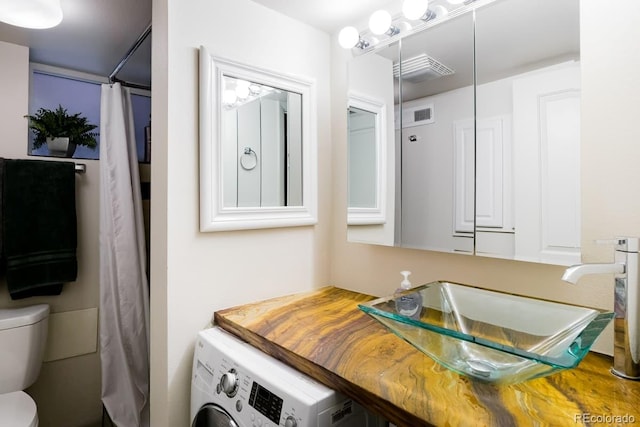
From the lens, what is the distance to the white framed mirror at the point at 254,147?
1350mm

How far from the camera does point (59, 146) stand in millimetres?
2027

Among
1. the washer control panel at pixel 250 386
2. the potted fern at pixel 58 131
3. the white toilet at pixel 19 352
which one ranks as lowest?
the white toilet at pixel 19 352

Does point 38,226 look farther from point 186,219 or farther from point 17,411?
point 186,219

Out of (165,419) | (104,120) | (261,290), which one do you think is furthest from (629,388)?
(104,120)

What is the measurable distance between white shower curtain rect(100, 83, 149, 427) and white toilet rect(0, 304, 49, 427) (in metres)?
0.31

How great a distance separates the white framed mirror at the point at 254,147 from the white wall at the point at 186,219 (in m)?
0.05

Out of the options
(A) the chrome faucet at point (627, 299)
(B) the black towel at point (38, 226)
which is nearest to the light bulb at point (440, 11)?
(A) the chrome faucet at point (627, 299)

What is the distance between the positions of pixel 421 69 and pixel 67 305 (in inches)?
92.9

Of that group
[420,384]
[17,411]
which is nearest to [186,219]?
[420,384]

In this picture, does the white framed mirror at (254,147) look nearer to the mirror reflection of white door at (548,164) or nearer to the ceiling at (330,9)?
the ceiling at (330,9)

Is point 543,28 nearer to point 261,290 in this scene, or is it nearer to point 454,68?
point 454,68

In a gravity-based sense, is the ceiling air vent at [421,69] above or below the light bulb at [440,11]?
below

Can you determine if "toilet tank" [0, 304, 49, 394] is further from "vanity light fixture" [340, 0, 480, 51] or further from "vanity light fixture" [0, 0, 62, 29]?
"vanity light fixture" [340, 0, 480, 51]

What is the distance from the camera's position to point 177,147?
1.30 meters
